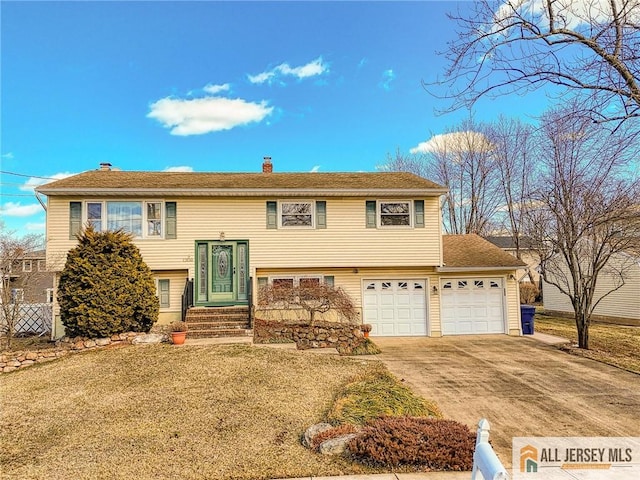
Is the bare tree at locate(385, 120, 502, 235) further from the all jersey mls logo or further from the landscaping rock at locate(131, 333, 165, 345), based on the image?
the all jersey mls logo

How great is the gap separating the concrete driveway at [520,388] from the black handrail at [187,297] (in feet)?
21.5

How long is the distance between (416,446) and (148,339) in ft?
27.6

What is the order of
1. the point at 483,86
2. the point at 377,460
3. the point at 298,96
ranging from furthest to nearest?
→ 1. the point at 298,96
2. the point at 483,86
3. the point at 377,460

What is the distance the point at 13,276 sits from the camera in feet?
38.7

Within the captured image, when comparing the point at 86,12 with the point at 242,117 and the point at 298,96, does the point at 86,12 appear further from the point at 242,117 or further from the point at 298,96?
the point at 242,117

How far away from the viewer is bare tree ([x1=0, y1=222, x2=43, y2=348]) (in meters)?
11.1

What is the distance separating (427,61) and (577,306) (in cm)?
992

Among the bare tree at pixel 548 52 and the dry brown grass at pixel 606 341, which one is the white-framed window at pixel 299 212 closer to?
the bare tree at pixel 548 52

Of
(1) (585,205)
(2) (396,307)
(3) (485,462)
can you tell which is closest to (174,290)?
(2) (396,307)

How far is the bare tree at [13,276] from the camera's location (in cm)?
1115

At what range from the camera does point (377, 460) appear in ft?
13.2

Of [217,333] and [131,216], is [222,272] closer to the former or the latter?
[217,333]

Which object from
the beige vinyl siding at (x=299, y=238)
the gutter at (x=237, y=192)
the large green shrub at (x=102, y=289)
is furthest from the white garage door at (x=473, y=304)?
the large green shrub at (x=102, y=289)

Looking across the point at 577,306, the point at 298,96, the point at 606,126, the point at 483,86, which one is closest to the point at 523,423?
the point at 606,126
